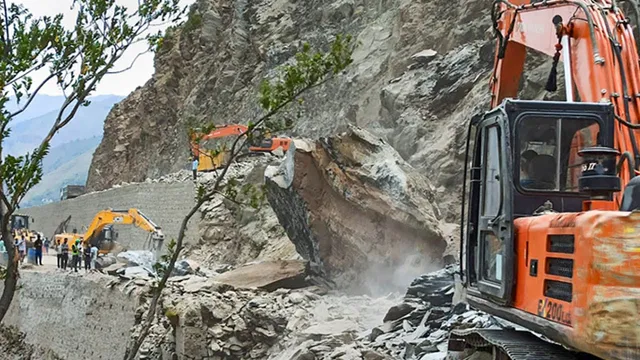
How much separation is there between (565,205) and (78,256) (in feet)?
59.6

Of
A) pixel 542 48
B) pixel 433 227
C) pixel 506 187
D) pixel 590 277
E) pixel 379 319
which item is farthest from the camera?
pixel 433 227

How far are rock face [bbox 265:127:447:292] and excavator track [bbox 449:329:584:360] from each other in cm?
697

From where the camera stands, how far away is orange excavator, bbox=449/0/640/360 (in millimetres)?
2979

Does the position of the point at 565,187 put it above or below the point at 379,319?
above

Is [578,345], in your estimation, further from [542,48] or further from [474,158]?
[542,48]

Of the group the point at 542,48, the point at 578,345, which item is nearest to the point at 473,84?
the point at 542,48

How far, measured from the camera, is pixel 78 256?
2041 centimetres

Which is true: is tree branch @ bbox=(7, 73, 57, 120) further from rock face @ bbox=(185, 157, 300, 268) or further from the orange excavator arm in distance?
rock face @ bbox=(185, 157, 300, 268)

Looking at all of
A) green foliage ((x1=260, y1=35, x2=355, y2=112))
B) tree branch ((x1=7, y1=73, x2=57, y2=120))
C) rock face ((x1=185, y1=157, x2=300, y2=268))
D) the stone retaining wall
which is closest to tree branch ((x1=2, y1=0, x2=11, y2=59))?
tree branch ((x1=7, y1=73, x2=57, y2=120))

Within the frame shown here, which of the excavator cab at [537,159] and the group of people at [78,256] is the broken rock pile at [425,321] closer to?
the excavator cab at [537,159]

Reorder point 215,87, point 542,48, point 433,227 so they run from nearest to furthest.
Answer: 1. point 542,48
2. point 433,227
3. point 215,87

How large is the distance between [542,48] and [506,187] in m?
2.13

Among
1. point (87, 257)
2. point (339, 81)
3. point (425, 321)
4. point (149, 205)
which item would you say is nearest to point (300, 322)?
point (425, 321)

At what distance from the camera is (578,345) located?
3143 millimetres
